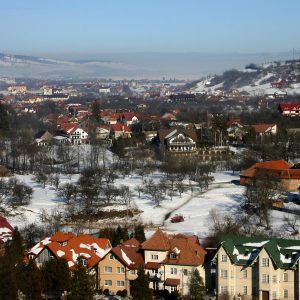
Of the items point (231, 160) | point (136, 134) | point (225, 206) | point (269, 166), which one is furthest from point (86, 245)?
point (136, 134)

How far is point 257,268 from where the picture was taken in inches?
423

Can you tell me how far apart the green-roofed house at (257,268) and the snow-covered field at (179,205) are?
3947 millimetres

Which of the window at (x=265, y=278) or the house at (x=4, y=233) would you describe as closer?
the window at (x=265, y=278)

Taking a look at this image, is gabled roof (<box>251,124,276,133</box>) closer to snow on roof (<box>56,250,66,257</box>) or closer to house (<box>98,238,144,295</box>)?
snow on roof (<box>56,250,66,257</box>)

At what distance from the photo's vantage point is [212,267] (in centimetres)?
1183

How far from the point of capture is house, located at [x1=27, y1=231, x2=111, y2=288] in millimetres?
11766

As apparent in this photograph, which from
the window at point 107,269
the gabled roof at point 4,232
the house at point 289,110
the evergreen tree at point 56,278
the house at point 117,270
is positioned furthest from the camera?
the house at point 289,110

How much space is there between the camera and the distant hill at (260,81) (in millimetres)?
73356

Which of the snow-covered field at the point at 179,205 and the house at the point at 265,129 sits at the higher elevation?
the house at the point at 265,129

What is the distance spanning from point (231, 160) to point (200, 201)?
6.31 m

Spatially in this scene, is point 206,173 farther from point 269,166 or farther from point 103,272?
point 103,272

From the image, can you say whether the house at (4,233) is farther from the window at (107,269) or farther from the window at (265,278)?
the window at (265,278)

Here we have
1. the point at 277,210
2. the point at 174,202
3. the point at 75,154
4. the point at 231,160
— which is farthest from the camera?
the point at 75,154

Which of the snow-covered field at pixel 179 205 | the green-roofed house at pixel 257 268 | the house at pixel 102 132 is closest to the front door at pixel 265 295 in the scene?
the green-roofed house at pixel 257 268
